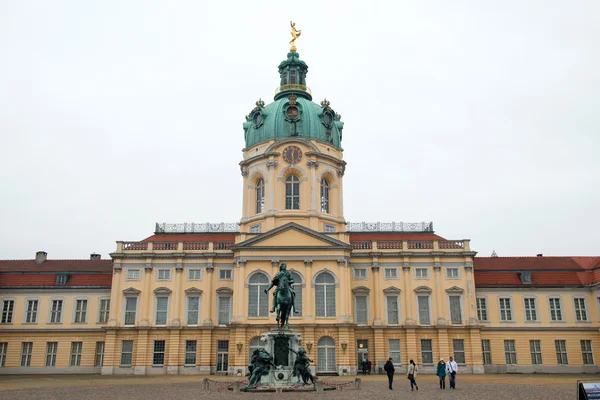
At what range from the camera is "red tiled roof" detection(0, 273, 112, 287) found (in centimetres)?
5300

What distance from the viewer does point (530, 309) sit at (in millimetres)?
51188

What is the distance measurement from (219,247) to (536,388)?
30491 millimetres

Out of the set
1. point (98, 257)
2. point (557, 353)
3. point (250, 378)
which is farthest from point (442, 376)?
point (98, 257)

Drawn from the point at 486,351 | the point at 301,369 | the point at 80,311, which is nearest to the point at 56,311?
the point at 80,311

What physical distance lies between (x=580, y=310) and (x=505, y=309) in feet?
22.4

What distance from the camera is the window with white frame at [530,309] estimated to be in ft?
167

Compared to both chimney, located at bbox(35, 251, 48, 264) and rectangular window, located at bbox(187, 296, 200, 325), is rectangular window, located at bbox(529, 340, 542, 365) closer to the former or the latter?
rectangular window, located at bbox(187, 296, 200, 325)

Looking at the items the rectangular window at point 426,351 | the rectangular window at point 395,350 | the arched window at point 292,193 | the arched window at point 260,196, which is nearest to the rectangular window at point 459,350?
the rectangular window at point 426,351

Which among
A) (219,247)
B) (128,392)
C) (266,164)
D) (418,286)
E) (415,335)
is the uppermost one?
(266,164)

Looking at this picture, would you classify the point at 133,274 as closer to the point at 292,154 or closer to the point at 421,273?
the point at 292,154

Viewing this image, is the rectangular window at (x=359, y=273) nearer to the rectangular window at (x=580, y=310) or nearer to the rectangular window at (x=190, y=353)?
the rectangular window at (x=190, y=353)

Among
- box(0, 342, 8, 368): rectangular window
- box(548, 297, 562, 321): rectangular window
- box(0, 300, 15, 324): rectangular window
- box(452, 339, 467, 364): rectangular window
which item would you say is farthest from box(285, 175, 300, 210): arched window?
box(0, 342, 8, 368): rectangular window

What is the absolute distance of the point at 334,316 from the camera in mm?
47156

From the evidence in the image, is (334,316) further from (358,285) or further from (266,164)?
(266,164)
